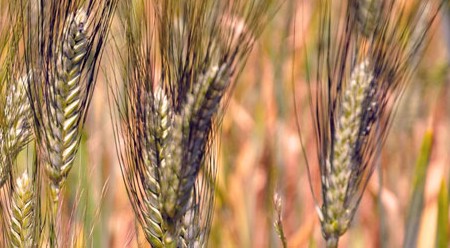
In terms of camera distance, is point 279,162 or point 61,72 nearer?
point 61,72

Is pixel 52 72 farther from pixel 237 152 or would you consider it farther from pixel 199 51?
pixel 237 152

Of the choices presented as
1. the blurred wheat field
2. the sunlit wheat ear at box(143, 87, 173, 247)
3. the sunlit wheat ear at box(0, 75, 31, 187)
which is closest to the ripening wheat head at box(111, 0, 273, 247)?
the sunlit wheat ear at box(143, 87, 173, 247)

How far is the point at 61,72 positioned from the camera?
2.23ft

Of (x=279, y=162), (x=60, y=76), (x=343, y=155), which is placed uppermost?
(x=60, y=76)

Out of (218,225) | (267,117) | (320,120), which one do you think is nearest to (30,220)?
(320,120)

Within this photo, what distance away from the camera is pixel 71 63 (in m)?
0.68

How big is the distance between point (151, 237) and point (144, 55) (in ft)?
0.46

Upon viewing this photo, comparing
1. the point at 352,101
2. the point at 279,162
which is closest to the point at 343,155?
the point at 352,101

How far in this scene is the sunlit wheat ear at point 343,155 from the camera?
2.27 ft

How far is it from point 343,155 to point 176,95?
0.47 feet

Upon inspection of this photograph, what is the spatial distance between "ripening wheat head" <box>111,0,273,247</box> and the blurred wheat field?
1.07 feet

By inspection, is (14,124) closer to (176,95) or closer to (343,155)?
(176,95)

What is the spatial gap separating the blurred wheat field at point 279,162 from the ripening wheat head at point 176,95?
33 cm

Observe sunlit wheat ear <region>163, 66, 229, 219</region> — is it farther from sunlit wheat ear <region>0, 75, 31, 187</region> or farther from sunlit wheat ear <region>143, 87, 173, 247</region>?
sunlit wheat ear <region>0, 75, 31, 187</region>
